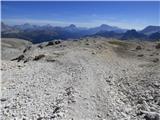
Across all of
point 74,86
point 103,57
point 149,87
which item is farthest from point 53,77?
point 103,57

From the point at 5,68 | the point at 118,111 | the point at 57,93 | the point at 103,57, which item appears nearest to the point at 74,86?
the point at 57,93

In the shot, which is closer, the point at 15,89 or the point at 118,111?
the point at 118,111

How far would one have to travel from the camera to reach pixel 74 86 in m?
21.2

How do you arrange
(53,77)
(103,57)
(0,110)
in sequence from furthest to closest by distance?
(103,57) < (53,77) < (0,110)

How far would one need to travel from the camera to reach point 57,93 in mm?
19828

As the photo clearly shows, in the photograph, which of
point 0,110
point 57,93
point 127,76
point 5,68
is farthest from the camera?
point 5,68

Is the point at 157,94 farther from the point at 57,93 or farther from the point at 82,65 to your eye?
the point at 82,65

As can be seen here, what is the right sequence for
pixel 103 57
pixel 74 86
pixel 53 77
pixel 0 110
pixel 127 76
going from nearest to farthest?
pixel 0 110 → pixel 74 86 → pixel 53 77 → pixel 127 76 → pixel 103 57

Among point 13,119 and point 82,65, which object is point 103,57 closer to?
point 82,65

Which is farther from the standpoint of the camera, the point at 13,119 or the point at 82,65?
the point at 82,65

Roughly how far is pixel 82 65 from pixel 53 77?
6.45 metres

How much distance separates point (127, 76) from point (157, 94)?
7.40 m

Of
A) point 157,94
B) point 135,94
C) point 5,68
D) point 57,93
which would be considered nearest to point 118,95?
point 135,94

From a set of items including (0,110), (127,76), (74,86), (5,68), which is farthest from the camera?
(5,68)
